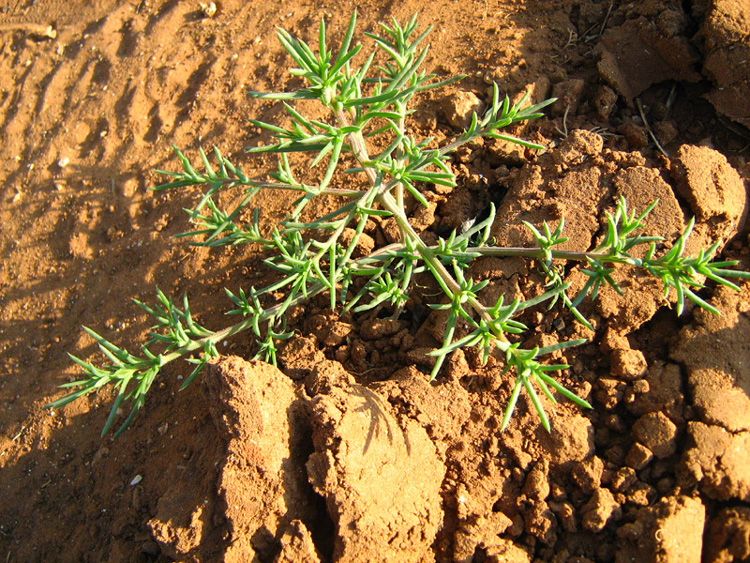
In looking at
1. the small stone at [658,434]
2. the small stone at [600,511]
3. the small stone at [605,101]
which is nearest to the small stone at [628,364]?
the small stone at [658,434]

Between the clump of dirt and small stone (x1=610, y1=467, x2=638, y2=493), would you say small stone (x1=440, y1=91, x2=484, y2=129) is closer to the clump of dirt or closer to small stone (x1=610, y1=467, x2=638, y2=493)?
the clump of dirt

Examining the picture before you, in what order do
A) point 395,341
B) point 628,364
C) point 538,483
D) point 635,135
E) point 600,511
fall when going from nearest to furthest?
point 600,511 → point 538,483 → point 628,364 → point 395,341 → point 635,135

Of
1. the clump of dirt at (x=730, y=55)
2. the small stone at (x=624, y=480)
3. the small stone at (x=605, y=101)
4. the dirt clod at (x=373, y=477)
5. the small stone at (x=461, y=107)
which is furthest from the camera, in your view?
the small stone at (x=461, y=107)

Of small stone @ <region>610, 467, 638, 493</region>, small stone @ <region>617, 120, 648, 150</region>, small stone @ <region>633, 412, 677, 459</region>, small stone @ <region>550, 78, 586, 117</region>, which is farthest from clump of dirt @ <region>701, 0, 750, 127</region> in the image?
small stone @ <region>610, 467, 638, 493</region>

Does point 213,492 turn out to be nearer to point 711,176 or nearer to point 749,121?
point 711,176

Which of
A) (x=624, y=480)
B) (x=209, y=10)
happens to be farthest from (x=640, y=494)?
(x=209, y=10)

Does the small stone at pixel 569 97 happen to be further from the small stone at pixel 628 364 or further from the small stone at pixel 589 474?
the small stone at pixel 589 474


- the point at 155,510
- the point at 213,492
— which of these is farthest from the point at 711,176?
the point at 155,510

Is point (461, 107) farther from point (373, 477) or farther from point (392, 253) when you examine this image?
point (373, 477)
